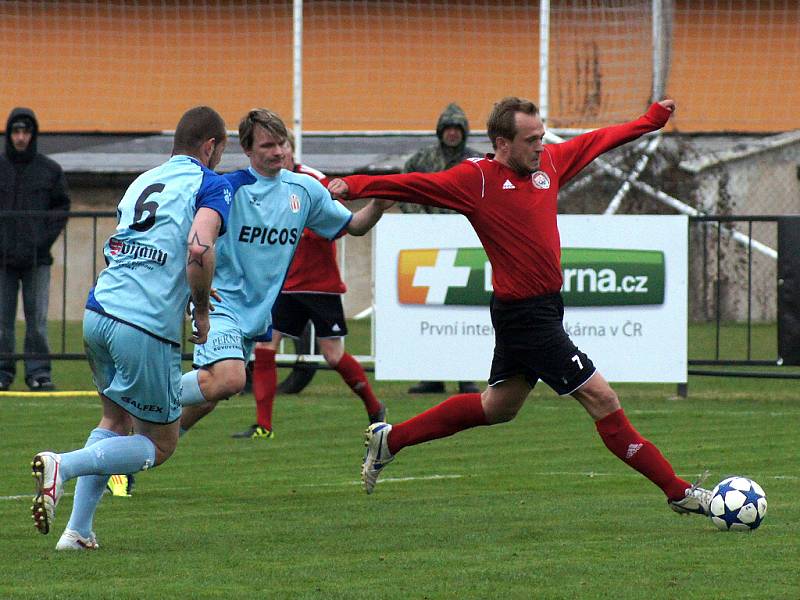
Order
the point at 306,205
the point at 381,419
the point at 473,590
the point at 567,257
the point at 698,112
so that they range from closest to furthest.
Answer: the point at 473,590 → the point at 306,205 → the point at 381,419 → the point at 567,257 → the point at 698,112

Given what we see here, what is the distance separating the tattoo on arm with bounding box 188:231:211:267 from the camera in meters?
6.38

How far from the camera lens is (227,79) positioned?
25.1 meters

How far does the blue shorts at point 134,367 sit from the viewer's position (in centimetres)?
645

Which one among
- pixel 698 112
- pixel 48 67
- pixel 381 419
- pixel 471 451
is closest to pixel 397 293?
pixel 381 419

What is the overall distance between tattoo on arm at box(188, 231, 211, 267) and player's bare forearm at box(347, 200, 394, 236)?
1.29 meters

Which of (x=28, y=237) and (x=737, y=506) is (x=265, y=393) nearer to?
(x=28, y=237)

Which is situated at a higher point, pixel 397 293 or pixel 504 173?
pixel 504 173

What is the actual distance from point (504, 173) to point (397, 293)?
6.40 m

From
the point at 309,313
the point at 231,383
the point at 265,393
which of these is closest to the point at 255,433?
the point at 265,393

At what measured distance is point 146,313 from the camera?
6465 mm

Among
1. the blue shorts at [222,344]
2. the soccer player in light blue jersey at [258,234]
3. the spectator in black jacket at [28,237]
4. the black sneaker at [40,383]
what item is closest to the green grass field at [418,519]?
the blue shorts at [222,344]

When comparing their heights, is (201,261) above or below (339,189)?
below

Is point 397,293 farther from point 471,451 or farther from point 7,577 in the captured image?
point 7,577

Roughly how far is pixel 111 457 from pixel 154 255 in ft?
2.67
